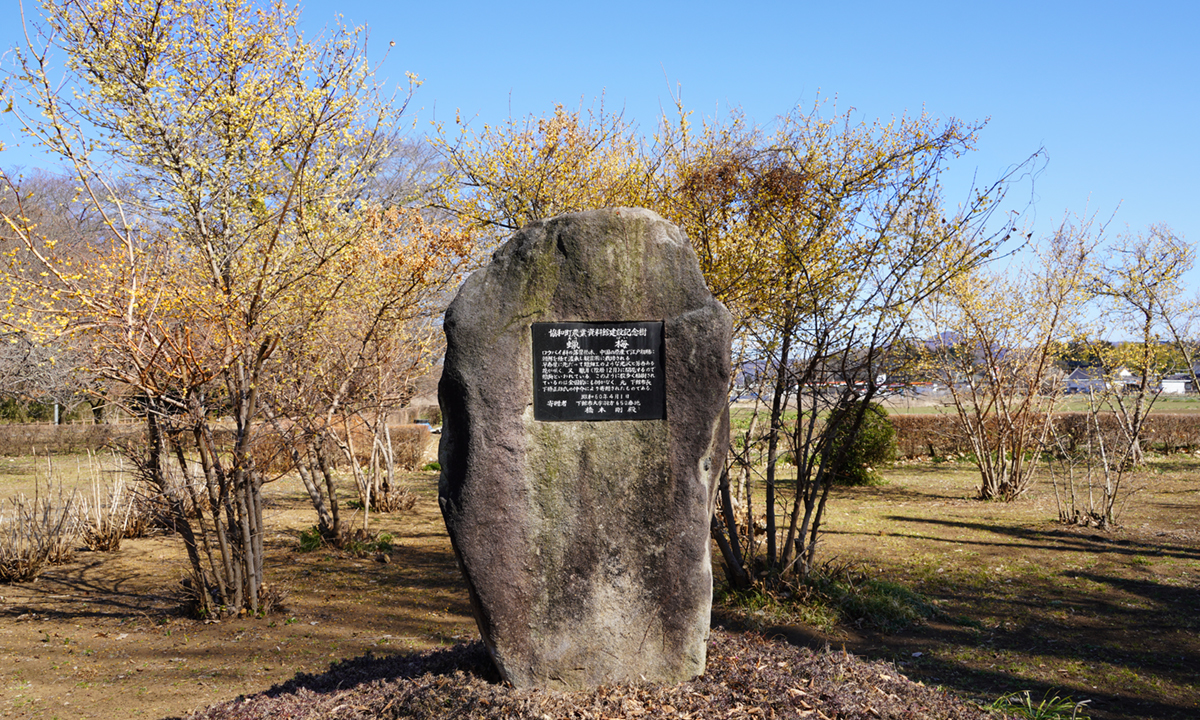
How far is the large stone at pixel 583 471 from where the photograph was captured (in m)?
3.92

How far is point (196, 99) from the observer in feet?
18.9

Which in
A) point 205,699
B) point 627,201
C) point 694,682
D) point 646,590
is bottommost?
point 205,699

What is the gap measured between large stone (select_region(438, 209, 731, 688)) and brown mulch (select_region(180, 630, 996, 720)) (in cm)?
19

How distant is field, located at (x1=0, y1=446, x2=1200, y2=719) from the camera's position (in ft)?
16.0

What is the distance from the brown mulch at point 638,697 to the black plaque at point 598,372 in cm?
140

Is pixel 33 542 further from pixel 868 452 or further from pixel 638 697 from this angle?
pixel 868 452

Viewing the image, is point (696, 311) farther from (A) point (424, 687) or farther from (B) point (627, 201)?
(B) point (627, 201)

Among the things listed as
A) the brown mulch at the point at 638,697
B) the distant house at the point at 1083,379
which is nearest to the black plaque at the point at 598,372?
the brown mulch at the point at 638,697

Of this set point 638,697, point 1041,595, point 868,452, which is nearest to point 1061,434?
point 868,452

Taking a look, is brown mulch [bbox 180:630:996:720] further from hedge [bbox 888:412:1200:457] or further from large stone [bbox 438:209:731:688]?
hedge [bbox 888:412:1200:457]

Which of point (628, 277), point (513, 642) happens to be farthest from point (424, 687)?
point (628, 277)

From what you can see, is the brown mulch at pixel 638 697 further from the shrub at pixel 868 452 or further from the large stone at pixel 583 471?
the shrub at pixel 868 452

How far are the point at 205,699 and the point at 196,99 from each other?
4.23m

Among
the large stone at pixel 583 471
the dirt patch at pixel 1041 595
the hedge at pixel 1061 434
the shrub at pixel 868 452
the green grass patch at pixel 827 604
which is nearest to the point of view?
the large stone at pixel 583 471
